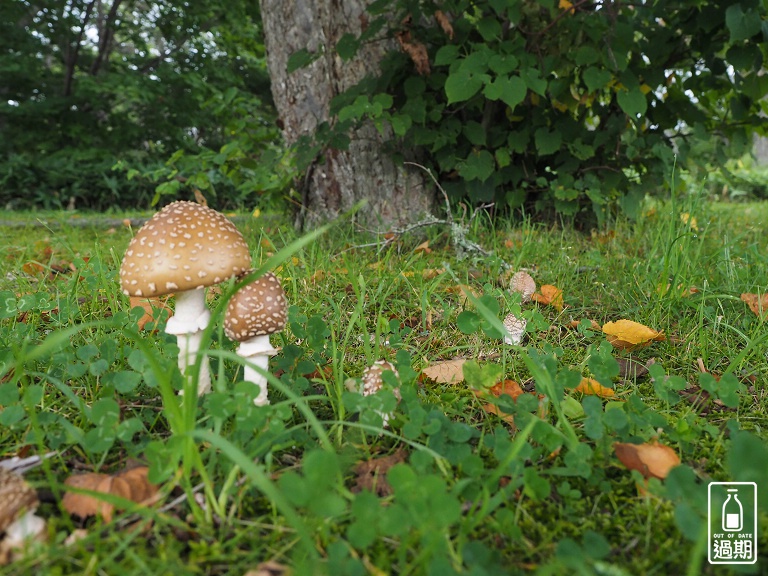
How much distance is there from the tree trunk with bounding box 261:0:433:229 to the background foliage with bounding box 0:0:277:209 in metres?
4.60

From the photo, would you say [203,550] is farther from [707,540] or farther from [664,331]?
[664,331]

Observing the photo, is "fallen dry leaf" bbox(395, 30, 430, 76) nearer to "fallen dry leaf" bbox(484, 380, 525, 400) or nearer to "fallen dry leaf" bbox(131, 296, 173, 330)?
"fallen dry leaf" bbox(131, 296, 173, 330)

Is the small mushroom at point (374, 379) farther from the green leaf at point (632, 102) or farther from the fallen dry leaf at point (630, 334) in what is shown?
the green leaf at point (632, 102)

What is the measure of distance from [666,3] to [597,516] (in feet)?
11.4

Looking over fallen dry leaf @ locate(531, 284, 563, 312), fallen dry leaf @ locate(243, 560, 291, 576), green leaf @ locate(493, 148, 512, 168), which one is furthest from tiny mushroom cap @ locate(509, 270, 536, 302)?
fallen dry leaf @ locate(243, 560, 291, 576)

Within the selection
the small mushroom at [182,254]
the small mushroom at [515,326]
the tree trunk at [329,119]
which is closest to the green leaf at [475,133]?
the tree trunk at [329,119]

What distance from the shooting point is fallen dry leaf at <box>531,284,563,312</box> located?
2.48 m

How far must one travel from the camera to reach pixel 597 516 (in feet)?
4.01

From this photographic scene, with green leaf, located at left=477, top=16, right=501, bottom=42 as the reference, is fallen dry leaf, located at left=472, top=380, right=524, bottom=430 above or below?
below

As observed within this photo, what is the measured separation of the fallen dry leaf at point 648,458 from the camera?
132cm

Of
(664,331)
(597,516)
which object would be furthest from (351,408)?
(664,331)

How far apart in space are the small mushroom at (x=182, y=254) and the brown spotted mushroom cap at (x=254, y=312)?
77 millimetres

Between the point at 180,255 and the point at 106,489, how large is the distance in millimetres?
591

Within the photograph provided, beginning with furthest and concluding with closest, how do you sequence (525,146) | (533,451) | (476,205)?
(476,205), (525,146), (533,451)
